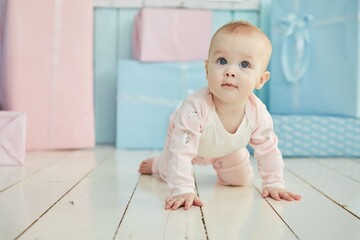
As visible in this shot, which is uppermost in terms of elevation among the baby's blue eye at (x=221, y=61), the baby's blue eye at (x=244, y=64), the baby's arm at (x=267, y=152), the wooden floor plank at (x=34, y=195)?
the baby's blue eye at (x=221, y=61)

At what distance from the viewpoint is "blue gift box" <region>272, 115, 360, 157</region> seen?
1876mm

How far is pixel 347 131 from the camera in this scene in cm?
188

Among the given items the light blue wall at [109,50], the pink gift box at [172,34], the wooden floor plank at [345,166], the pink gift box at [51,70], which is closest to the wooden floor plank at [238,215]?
the wooden floor plank at [345,166]

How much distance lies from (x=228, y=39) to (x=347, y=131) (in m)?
1.10

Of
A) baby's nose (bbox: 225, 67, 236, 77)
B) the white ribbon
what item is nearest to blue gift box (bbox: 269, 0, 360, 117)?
the white ribbon

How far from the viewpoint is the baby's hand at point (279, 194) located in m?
1.06

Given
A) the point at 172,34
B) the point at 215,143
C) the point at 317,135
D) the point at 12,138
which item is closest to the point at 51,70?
the point at 12,138

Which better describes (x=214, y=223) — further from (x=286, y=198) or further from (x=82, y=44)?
(x=82, y=44)

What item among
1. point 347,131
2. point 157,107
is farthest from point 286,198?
point 157,107

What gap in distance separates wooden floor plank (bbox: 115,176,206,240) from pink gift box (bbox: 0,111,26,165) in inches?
24.1

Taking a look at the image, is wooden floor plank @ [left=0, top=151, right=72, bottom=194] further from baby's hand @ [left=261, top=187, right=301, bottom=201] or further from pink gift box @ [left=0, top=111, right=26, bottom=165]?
baby's hand @ [left=261, top=187, right=301, bottom=201]

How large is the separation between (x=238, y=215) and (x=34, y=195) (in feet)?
1.60

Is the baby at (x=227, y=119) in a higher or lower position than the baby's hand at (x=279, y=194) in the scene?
higher

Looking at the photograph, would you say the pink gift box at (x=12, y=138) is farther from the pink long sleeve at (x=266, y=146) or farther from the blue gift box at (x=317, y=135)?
the blue gift box at (x=317, y=135)
